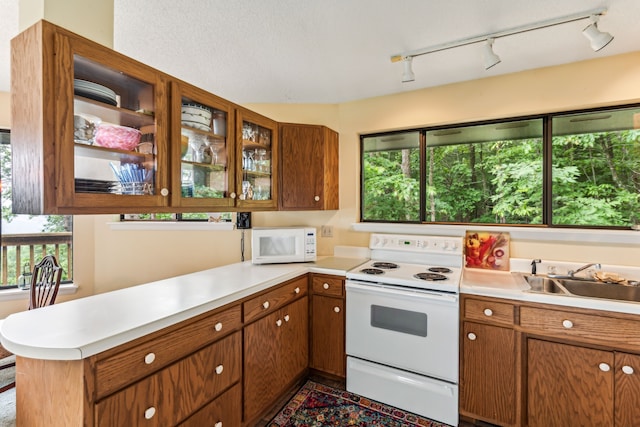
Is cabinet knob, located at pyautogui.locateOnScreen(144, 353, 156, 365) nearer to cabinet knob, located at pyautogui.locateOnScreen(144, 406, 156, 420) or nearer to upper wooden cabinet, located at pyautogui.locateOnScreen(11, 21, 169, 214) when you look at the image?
cabinet knob, located at pyautogui.locateOnScreen(144, 406, 156, 420)

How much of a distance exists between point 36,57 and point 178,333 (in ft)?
4.00

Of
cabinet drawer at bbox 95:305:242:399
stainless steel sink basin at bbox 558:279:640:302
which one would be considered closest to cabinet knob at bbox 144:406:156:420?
cabinet drawer at bbox 95:305:242:399

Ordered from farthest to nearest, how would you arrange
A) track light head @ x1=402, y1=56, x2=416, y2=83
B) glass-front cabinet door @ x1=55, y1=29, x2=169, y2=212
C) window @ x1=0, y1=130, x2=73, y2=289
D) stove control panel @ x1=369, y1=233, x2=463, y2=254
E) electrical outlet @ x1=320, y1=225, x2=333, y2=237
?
electrical outlet @ x1=320, y1=225, x2=333, y2=237
window @ x1=0, y1=130, x2=73, y2=289
stove control panel @ x1=369, y1=233, x2=463, y2=254
track light head @ x1=402, y1=56, x2=416, y2=83
glass-front cabinet door @ x1=55, y1=29, x2=169, y2=212

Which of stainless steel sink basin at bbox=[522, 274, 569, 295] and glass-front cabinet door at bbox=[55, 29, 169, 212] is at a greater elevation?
glass-front cabinet door at bbox=[55, 29, 169, 212]

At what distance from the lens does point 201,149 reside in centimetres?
187

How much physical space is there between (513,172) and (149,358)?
2.71 meters

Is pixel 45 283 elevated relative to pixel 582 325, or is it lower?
elevated

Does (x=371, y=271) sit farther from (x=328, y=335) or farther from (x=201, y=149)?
(x=201, y=149)

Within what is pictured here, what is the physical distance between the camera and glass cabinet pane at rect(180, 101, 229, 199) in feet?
5.62

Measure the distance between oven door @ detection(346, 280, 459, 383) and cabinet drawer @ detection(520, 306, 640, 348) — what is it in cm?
41

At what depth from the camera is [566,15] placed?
1.58 m

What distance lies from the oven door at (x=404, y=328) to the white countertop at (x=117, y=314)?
23.7 inches

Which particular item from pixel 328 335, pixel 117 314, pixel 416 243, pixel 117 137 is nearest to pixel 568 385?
pixel 416 243

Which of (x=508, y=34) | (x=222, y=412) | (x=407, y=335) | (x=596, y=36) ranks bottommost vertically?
(x=222, y=412)
